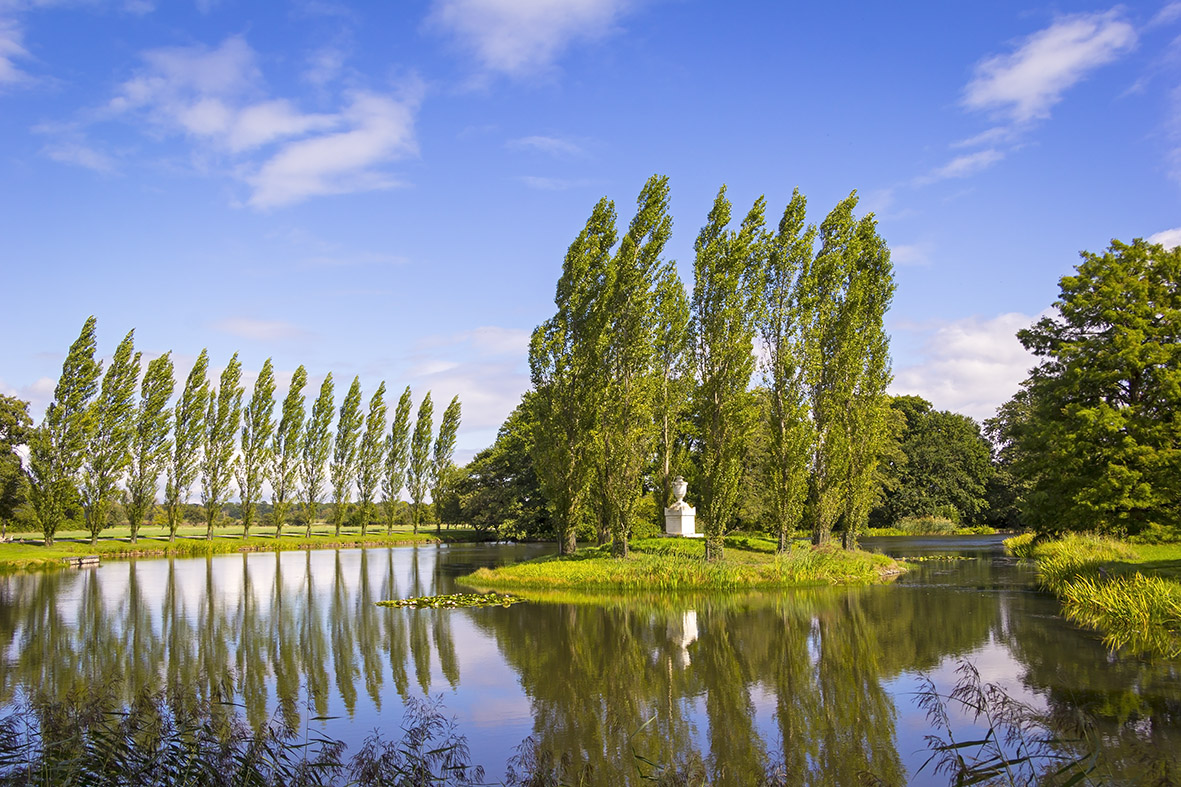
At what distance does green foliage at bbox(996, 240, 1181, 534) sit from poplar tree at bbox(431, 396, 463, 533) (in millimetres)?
49847

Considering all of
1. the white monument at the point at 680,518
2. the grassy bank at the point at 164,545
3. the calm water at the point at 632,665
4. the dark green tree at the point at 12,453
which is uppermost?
the dark green tree at the point at 12,453

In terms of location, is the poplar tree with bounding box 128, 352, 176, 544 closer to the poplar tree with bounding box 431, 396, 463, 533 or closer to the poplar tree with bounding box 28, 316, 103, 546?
the poplar tree with bounding box 28, 316, 103, 546

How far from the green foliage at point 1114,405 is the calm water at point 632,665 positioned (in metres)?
4.95

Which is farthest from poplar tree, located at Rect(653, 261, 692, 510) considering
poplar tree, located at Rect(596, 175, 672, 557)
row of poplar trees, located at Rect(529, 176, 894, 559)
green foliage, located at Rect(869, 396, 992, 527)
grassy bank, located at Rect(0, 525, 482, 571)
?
green foliage, located at Rect(869, 396, 992, 527)

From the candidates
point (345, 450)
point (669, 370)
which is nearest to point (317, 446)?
point (345, 450)

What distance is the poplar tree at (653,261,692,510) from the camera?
3238 centimetres

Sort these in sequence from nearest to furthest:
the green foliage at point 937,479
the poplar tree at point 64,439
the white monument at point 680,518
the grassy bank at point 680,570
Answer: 1. the grassy bank at point 680,570
2. the white monument at point 680,518
3. the poplar tree at point 64,439
4. the green foliage at point 937,479

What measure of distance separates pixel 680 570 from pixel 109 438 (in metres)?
39.0

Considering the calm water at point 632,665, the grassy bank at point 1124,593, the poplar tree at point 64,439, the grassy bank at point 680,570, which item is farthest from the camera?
the poplar tree at point 64,439

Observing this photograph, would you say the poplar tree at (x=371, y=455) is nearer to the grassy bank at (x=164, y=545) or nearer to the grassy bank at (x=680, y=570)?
the grassy bank at (x=164, y=545)

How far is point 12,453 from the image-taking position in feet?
150

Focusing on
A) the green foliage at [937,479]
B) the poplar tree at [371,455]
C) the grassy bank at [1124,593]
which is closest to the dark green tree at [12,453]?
the poplar tree at [371,455]

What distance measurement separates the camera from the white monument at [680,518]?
29266mm

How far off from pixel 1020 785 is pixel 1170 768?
2.01 meters
